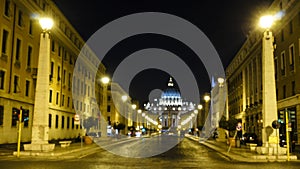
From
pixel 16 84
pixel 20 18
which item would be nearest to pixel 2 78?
pixel 16 84

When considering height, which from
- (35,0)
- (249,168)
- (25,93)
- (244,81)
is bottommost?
(249,168)

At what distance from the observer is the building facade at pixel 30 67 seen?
35656 millimetres

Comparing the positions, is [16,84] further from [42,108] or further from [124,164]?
[124,164]

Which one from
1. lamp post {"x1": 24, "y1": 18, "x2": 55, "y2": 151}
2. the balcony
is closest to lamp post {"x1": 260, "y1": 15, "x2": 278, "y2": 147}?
lamp post {"x1": 24, "y1": 18, "x2": 55, "y2": 151}

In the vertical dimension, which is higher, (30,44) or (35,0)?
(35,0)

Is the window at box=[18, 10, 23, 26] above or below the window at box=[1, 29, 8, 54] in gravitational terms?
above

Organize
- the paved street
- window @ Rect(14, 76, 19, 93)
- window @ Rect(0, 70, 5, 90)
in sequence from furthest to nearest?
1. window @ Rect(14, 76, 19, 93)
2. window @ Rect(0, 70, 5, 90)
3. the paved street

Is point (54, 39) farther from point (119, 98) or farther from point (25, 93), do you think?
point (119, 98)

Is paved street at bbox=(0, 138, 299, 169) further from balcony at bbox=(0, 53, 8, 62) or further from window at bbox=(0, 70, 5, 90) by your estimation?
balcony at bbox=(0, 53, 8, 62)

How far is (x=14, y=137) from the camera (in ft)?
124

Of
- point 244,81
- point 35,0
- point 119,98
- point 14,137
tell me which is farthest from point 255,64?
point 119,98

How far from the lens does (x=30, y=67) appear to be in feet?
138

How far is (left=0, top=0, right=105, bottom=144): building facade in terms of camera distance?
1404 inches

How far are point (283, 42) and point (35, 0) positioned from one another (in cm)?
2843
